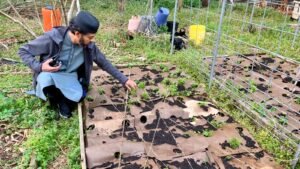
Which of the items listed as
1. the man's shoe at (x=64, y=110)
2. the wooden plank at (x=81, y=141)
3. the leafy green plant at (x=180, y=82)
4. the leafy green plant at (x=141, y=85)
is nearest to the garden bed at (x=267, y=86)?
the leafy green plant at (x=180, y=82)

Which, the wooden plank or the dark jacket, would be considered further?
the dark jacket

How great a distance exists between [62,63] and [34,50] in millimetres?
288

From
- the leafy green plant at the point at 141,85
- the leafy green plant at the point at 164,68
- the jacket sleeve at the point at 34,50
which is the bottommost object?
the leafy green plant at the point at 141,85

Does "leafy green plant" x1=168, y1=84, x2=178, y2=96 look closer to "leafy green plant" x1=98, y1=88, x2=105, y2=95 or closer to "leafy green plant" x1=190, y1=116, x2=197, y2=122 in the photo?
"leafy green plant" x1=190, y1=116, x2=197, y2=122

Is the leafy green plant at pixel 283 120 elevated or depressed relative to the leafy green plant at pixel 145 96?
depressed

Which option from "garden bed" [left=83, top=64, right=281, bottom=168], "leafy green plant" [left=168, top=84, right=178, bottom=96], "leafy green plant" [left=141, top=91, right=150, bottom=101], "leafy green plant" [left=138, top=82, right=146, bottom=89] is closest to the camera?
"garden bed" [left=83, top=64, right=281, bottom=168]

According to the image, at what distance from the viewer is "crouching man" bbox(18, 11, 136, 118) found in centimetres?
266

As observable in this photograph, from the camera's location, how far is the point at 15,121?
279cm

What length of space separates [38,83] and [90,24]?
2.87ft

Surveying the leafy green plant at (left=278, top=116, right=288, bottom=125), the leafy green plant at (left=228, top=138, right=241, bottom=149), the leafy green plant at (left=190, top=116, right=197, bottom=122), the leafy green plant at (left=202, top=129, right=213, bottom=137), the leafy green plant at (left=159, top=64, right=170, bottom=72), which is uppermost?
the leafy green plant at (left=159, top=64, right=170, bottom=72)

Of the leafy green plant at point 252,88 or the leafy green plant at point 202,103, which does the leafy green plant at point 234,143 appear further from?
the leafy green plant at point 252,88

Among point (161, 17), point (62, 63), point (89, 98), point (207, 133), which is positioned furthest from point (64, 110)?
point (161, 17)

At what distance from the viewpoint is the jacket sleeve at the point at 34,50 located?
265 centimetres

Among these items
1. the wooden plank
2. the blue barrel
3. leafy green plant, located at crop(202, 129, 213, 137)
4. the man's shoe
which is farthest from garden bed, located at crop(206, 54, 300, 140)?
the man's shoe
